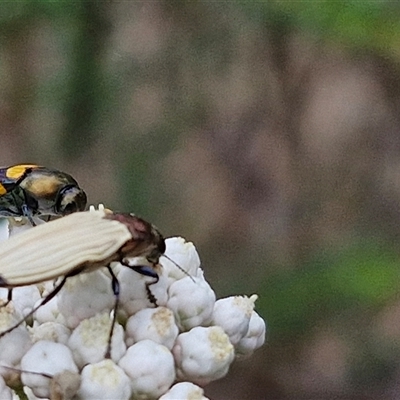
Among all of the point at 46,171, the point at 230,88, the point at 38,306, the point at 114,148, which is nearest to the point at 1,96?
Result: the point at 114,148

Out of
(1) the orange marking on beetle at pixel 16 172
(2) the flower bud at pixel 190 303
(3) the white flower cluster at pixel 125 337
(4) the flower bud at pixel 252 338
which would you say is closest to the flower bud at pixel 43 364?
(3) the white flower cluster at pixel 125 337

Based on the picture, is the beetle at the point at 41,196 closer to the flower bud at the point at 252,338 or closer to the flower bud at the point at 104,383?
the flower bud at the point at 252,338

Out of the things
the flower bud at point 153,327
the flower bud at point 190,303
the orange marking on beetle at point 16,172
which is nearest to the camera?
the flower bud at point 153,327

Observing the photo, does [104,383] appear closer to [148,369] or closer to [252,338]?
[148,369]

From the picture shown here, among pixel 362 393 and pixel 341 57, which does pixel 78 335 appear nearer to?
pixel 362 393

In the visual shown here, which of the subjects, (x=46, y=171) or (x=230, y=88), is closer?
(x=46, y=171)

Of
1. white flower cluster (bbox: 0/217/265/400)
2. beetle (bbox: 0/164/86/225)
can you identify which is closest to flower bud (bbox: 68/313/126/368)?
white flower cluster (bbox: 0/217/265/400)
